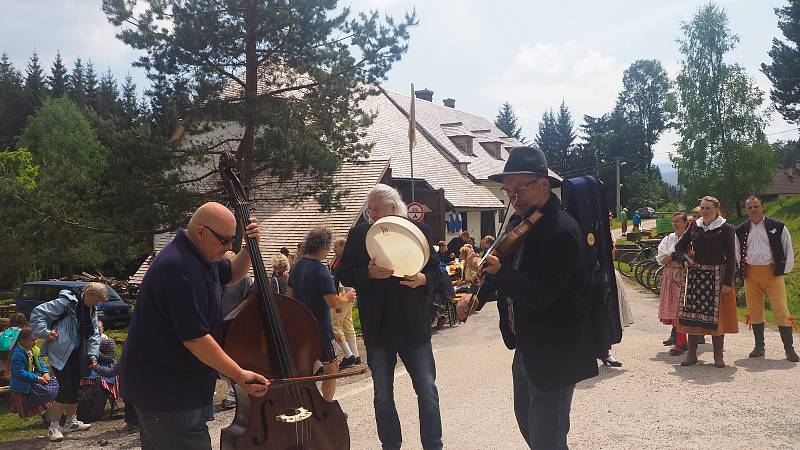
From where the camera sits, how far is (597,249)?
4.05 metres

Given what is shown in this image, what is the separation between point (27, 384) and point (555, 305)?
20.0 ft

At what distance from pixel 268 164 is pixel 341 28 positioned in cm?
336

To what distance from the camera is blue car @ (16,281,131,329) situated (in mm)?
19375

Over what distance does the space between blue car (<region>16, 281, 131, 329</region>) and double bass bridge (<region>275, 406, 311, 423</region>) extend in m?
16.8

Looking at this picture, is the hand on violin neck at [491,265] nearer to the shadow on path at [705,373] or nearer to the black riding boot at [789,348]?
the shadow on path at [705,373]

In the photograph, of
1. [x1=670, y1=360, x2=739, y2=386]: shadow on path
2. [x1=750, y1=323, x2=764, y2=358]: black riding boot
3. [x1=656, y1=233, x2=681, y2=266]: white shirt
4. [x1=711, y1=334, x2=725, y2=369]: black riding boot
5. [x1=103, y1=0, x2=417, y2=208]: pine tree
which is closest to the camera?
[x1=670, y1=360, x2=739, y2=386]: shadow on path

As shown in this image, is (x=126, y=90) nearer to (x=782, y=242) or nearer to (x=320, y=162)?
(x=320, y=162)

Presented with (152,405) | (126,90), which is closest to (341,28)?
(152,405)

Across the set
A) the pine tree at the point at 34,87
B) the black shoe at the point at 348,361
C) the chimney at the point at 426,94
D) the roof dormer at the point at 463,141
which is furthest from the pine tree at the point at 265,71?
the pine tree at the point at 34,87

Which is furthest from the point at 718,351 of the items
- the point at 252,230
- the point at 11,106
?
the point at 11,106

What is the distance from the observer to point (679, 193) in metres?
69.3

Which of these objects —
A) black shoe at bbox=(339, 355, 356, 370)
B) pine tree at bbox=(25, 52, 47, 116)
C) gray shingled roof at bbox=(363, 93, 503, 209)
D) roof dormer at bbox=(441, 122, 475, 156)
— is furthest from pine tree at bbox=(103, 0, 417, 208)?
pine tree at bbox=(25, 52, 47, 116)

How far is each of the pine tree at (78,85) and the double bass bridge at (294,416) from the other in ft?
217

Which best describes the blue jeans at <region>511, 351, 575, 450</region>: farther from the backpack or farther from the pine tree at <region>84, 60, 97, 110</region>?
the pine tree at <region>84, 60, 97, 110</region>
